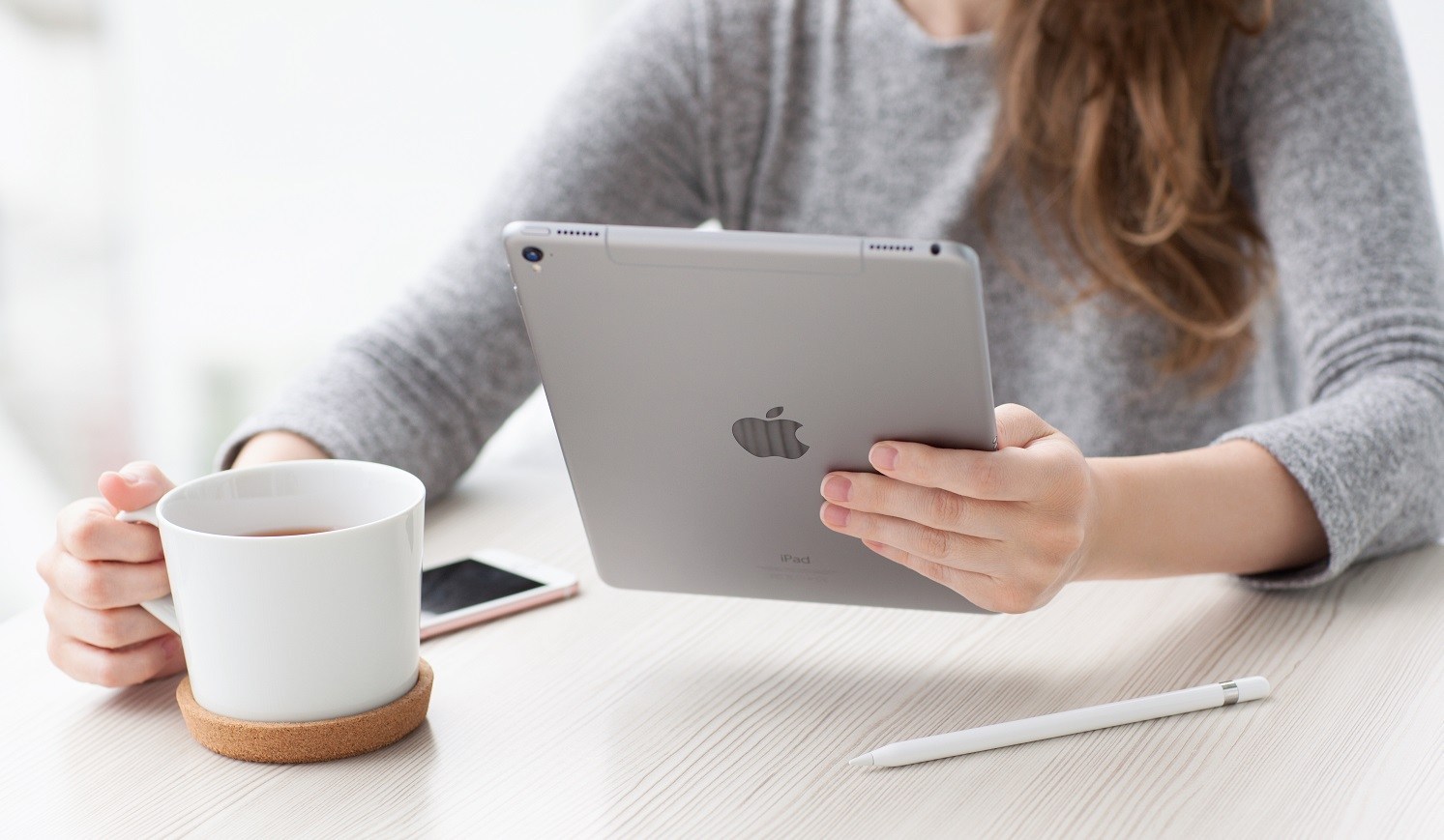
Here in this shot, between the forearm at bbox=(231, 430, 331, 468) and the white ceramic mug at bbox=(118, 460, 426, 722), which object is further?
the forearm at bbox=(231, 430, 331, 468)

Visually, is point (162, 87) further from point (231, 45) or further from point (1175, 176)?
point (1175, 176)

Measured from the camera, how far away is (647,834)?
49 cm

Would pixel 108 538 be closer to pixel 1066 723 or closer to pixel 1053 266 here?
pixel 1066 723

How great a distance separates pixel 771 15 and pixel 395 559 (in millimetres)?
821

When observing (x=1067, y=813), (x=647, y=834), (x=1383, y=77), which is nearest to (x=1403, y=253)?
(x=1383, y=77)

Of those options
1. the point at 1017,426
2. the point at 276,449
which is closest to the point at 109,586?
the point at 276,449

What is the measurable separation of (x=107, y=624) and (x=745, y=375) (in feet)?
1.12

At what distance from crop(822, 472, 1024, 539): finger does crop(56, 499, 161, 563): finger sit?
13.3 inches

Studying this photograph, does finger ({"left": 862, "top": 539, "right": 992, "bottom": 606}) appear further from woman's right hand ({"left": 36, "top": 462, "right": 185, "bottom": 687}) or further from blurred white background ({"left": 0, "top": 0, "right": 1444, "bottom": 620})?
blurred white background ({"left": 0, "top": 0, "right": 1444, "bottom": 620})

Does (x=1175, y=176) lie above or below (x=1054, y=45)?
below

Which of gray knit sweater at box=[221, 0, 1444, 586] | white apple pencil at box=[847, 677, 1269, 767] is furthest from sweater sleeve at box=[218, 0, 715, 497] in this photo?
white apple pencil at box=[847, 677, 1269, 767]

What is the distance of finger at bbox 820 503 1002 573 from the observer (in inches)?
23.6

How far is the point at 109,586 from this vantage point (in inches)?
23.3

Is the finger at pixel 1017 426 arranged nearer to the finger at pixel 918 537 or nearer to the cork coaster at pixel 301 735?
the finger at pixel 918 537
